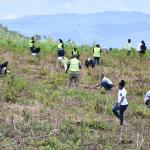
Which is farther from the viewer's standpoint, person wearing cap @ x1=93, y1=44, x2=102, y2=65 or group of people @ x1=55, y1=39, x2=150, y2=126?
person wearing cap @ x1=93, y1=44, x2=102, y2=65

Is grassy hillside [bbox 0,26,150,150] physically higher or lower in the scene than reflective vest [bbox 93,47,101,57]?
lower

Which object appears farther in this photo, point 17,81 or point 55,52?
point 55,52

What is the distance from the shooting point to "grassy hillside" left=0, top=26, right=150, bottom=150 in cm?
1612

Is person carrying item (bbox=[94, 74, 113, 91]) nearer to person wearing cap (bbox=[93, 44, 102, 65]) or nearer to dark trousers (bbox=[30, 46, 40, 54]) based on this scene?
person wearing cap (bbox=[93, 44, 102, 65])

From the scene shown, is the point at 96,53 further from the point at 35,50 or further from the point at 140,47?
the point at 140,47

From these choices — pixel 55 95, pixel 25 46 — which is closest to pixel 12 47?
pixel 25 46

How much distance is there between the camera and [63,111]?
19641 millimetres

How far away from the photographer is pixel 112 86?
2552 centimetres

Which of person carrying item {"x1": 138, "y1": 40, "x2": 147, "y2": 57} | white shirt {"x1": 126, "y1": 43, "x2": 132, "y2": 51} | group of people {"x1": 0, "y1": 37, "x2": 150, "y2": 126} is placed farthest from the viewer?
white shirt {"x1": 126, "y1": 43, "x2": 132, "y2": 51}

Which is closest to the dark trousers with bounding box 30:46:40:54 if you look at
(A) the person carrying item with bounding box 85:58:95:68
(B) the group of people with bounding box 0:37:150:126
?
(B) the group of people with bounding box 0:37:150:126

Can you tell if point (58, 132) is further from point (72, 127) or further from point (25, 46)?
point (25, 46)

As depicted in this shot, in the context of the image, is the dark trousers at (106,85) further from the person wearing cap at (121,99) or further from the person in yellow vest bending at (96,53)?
the person wearing cap at (121,99)

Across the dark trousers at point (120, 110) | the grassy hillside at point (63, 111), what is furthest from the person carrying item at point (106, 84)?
the dark trousers at point (120, 110)

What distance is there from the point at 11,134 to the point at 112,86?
1009 centimetres
